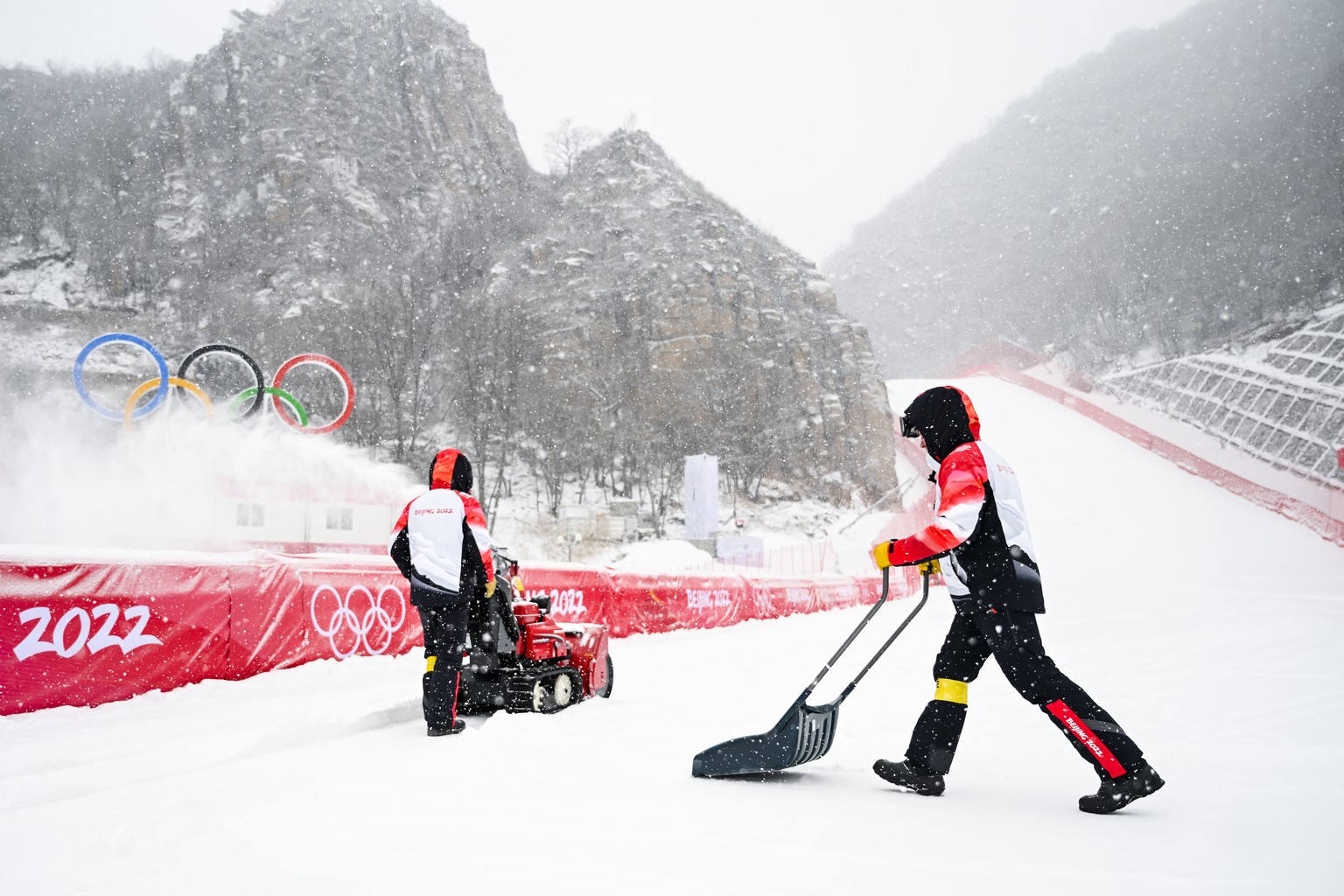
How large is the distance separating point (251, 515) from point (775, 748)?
2278 cm

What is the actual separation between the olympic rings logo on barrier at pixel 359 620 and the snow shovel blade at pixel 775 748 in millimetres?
5428

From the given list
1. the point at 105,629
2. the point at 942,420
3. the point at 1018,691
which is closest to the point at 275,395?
the point at 105,629

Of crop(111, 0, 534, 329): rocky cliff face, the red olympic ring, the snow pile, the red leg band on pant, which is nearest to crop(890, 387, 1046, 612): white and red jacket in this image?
the red leg band on pant

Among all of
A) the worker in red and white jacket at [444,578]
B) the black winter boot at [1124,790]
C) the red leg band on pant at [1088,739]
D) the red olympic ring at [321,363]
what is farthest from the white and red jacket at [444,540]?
the red olympic ring at [321,363]

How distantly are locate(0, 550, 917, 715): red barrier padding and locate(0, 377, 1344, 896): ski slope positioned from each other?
0.66 feet

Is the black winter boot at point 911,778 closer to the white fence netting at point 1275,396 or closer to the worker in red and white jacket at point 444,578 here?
the worker in red and white jacket at point 444,578

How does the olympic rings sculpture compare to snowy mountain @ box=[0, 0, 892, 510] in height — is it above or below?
below

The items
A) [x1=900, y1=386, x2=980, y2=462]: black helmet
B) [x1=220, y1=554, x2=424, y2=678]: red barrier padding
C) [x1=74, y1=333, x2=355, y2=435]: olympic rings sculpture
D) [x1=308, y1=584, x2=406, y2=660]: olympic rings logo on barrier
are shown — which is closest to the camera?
[x1=900, y1=386, x2=980, y2=462]: black helmet

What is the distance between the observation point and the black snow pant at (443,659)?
509cm

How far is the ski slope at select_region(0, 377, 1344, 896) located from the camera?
2.39 metres

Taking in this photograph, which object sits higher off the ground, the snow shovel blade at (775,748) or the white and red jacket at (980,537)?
the white and red jacket at (980,537)

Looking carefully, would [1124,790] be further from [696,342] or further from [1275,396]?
[1275,396]

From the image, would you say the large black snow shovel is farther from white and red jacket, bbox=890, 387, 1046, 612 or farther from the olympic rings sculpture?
the olympic rings sculpture

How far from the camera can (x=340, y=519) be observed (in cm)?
2517
